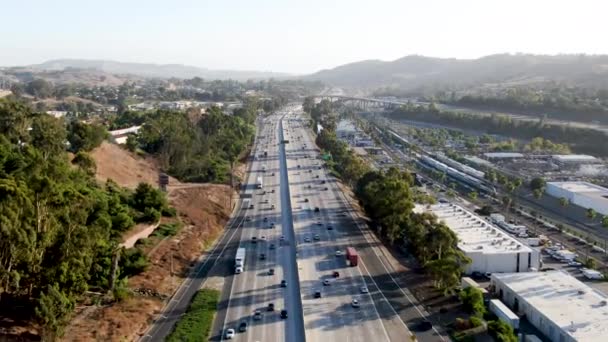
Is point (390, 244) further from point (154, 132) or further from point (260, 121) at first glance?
point (260, 121)

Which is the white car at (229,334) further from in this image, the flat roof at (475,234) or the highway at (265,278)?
the flat roof at (475,234)

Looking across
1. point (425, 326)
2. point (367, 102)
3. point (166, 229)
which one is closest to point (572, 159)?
point (166, 229)

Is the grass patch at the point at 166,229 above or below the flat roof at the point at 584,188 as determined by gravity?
above

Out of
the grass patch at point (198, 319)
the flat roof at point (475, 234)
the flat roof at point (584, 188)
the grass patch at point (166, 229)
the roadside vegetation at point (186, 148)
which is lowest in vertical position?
the grass patch at point (198, 319)

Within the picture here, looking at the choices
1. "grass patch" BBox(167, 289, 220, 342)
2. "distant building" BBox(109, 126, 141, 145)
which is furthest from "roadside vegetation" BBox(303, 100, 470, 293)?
"distant building" BBox(109, 126, 141, 145)

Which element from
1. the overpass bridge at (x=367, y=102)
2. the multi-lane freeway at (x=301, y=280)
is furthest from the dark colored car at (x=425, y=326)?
the overpass bridge at (x=367, y=102)
